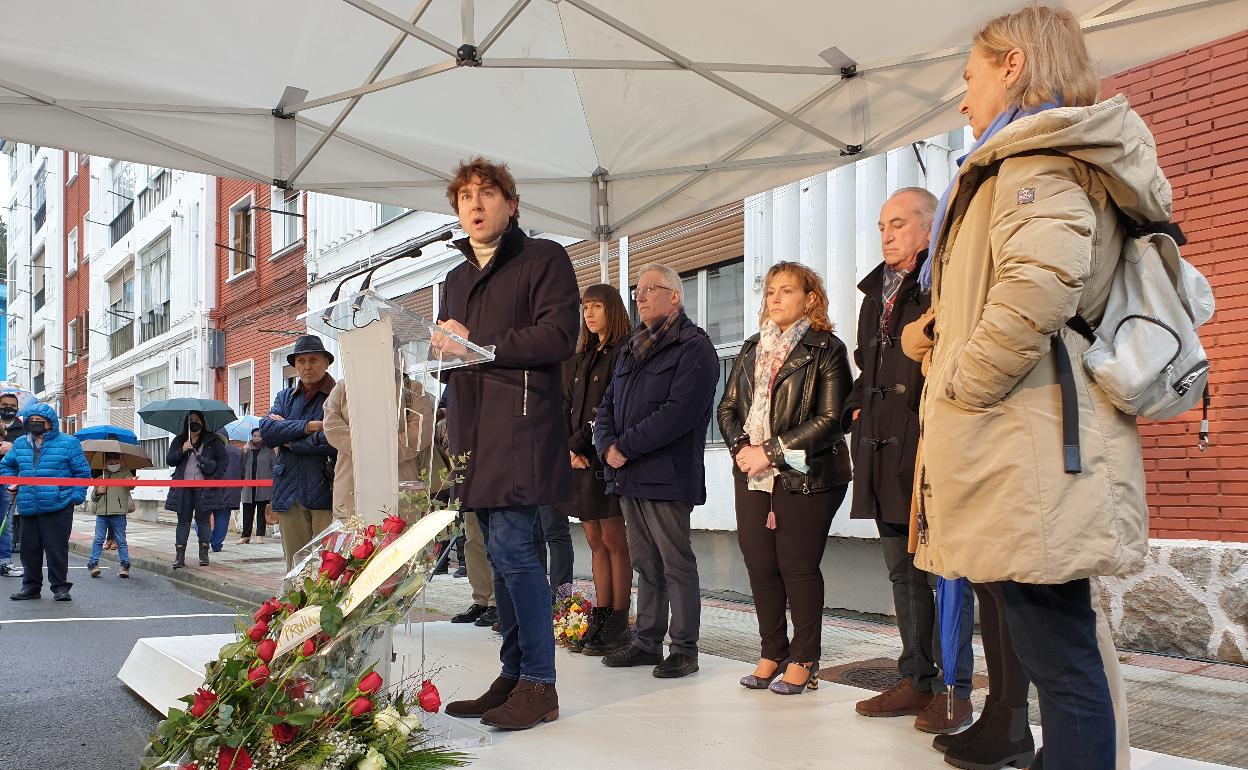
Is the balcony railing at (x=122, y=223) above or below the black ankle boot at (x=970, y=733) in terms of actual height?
above

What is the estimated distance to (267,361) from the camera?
68.5 feet

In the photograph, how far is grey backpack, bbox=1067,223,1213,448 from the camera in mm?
2229

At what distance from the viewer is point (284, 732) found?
8.98 ft

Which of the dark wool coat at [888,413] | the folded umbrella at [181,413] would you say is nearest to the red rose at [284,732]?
the dark wool coat at [888,413]

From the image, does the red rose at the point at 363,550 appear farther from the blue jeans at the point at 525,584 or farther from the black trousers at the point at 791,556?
the black trousers at the point at 791,556

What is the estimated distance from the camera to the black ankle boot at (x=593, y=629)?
17.8 ft

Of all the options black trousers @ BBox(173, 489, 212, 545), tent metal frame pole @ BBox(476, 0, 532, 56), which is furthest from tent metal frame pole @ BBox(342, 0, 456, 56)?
black trousers @ BBox(173, 489, 212, 545)

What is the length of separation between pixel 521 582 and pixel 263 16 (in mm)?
3206

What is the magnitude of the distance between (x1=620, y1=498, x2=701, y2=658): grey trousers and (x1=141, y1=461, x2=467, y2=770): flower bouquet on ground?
1.93 m

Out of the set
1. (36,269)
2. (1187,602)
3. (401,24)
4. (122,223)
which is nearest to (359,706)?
(401,24)

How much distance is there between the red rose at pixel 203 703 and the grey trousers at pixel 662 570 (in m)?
2.41

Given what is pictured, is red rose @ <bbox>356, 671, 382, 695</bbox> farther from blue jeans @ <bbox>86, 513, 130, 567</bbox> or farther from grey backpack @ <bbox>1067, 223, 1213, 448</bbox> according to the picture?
blue jeans @ <bbox>86, 513, 130, 567</bbox>

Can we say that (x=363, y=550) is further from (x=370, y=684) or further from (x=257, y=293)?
(x=257, y=293)

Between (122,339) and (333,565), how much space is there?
32.4 meters
